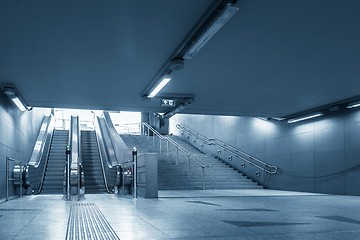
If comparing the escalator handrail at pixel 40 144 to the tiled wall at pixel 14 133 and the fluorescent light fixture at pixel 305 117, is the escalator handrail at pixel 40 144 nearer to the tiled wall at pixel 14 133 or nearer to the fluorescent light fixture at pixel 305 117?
the tiled wall at pixel 14 133

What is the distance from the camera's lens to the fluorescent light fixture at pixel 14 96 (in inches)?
Result: 356

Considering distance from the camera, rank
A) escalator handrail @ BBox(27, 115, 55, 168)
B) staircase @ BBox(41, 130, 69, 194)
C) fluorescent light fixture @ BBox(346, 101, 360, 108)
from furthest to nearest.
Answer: staircase @ BBox(41, 130, 69, 194)
escalator handrail @ BBox(27, 115, 55, 168)
fluorescent light fixture @ BBox(346, 101, 360, 108)

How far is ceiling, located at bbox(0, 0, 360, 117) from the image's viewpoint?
4.91m

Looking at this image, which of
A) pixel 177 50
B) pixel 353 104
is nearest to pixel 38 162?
Answer: pixel 177 50

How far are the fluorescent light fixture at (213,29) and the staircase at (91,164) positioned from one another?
29.8ft

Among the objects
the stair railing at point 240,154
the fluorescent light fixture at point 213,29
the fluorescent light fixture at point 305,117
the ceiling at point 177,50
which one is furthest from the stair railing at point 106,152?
the fluorescent light fixture at point 213,29

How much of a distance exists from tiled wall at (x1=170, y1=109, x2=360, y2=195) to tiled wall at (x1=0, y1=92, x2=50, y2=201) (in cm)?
918

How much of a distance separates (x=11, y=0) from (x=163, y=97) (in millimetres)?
6326

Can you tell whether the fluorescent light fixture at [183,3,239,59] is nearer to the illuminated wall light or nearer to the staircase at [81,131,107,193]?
the illuminated wall light

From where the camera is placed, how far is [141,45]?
20.7 ft

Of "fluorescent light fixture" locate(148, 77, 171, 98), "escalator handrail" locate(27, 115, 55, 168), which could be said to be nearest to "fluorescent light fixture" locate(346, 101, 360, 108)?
"fluorescent light fixture" locate(148, 77, 171, 98)

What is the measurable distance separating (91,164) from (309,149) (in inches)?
353

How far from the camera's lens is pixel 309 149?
13016 millimetres

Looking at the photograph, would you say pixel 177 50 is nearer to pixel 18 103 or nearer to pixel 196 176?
pixel 18 103
